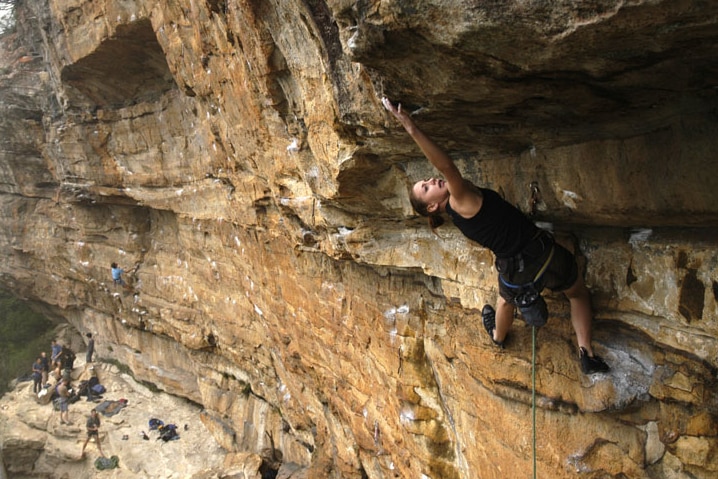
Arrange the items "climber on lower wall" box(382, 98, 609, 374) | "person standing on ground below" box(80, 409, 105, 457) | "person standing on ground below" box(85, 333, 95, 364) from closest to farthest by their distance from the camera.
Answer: "climber on lower wall" box(382, 98, 609, 374)
"person standing on ground below" box(80, 409, 105, 457)
"person standing on ground below" box(85, 333, 95, 364)

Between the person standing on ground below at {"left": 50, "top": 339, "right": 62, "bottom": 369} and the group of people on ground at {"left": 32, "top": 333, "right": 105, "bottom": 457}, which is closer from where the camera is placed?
the group of people on ground at {"left": 32, "top": 333, "right": 105, "bottom": 457}

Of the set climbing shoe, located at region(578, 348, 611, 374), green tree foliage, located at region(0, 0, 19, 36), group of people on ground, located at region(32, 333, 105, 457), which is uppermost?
green tree foliage, located at region(0, 0, 19, 36)

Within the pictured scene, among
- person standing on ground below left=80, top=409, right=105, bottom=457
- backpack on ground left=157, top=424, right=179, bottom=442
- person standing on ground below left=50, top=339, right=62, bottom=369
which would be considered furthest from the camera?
person standing on ground below left=50, top=339, right=62, bottom=369

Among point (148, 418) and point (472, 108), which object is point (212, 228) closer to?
point (148, 418)

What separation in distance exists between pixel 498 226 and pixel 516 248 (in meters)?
0.20

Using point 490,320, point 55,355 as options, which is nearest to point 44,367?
point 55,355

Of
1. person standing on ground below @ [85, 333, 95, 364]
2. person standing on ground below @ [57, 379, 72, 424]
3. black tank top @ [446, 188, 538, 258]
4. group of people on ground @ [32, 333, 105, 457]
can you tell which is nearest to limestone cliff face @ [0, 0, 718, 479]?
black tank top @ [446, 188, 538, 258]

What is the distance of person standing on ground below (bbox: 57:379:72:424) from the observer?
1173 centimetres

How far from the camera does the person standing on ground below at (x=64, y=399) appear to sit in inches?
462

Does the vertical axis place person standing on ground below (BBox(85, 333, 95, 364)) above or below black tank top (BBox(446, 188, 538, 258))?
below

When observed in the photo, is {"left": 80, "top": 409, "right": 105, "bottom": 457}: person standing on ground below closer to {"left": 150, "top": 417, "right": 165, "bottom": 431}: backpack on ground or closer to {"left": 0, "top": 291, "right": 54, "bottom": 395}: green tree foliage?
{"left": 150, "top": 417, "right": 165, "bottom": 431}: backpack on ground

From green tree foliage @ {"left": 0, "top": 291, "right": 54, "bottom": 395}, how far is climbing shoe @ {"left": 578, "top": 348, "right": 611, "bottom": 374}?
16.3 m

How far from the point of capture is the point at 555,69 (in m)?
2.09

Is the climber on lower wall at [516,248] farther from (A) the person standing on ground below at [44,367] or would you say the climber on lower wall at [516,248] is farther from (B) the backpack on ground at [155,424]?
(A) the person standing on ground below at [44,367]
